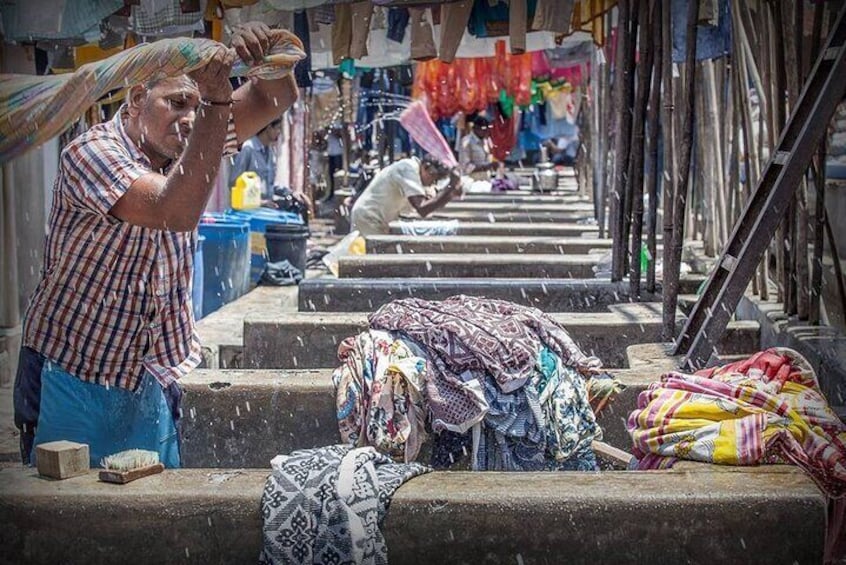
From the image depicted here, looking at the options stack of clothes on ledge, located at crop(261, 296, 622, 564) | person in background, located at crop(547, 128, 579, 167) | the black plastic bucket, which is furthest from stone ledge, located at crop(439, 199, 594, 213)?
person in background, located at crop(547, 128, 579, 167)

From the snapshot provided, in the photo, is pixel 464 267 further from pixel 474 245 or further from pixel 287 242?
pixel 287 242

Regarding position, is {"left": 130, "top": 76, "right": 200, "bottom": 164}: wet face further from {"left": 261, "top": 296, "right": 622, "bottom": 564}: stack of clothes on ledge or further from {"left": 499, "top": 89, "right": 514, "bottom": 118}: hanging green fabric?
{"left": 499, "top": 89, "right": 514, "bottom": 118}: hanging green fabric

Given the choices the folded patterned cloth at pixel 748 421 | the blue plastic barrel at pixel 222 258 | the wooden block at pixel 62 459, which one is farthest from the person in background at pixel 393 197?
the wooden block at pixel 62 459

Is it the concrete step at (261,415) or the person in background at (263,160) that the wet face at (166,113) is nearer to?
the concrete step at (261,415)

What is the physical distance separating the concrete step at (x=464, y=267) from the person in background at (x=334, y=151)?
12.2 meters

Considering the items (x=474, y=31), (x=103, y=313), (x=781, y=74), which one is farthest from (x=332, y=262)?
(x=103, y=313)

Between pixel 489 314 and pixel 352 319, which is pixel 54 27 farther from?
pixel 489 314

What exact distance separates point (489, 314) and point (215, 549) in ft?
6.14

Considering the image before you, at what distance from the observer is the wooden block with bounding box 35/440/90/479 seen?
3.16 m

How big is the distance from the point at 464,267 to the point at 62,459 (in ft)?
18.6

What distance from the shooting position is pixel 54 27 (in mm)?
6559

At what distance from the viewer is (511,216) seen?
47.1 feet

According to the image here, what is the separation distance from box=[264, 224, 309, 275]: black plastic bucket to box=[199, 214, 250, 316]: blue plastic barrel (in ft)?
3.70

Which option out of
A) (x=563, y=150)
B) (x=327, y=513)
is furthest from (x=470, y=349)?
(x=563, y=150)
